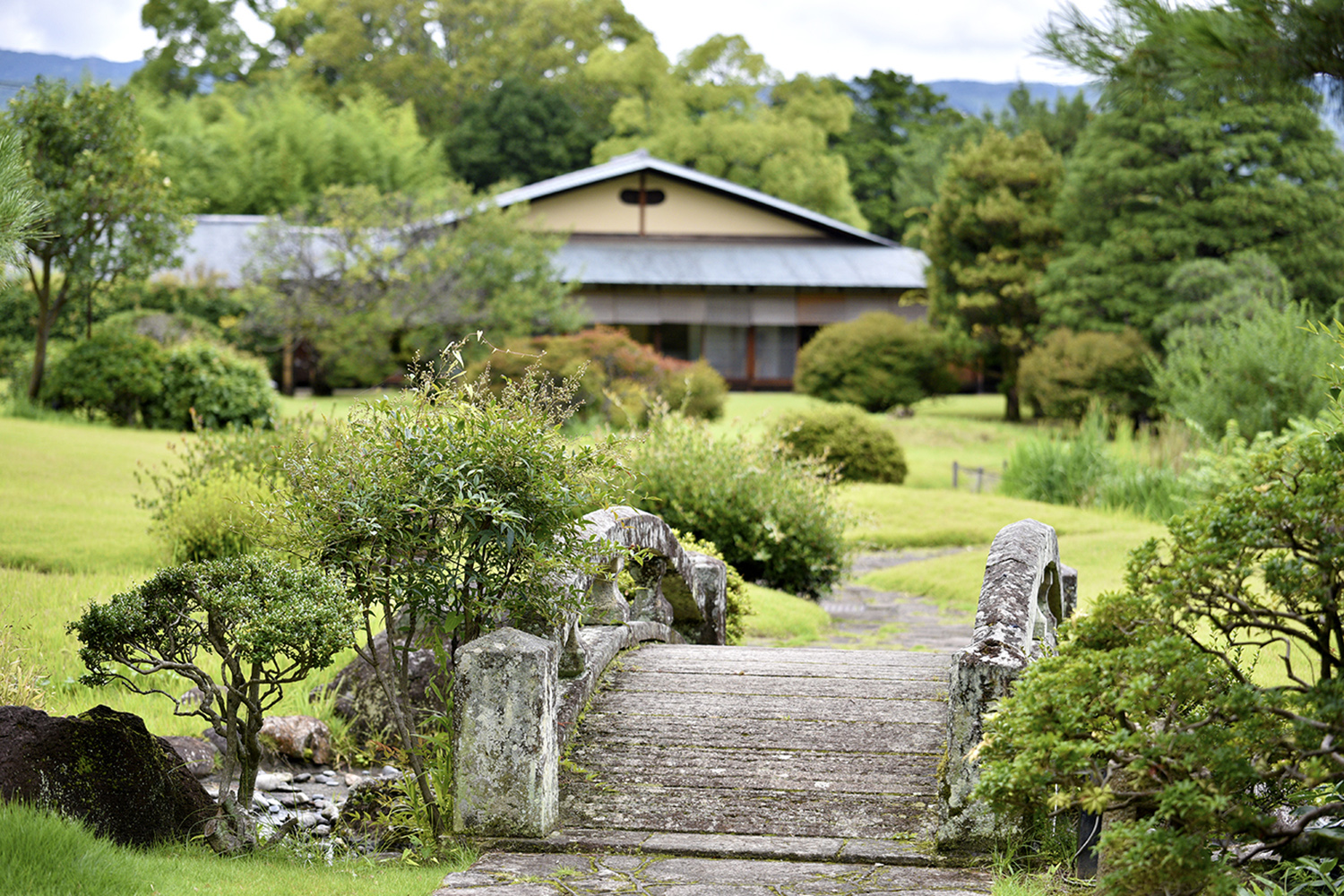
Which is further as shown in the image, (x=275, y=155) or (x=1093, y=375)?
(x=275, y=155)

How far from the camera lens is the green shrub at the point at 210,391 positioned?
17.4m

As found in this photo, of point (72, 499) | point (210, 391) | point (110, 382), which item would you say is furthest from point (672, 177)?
point (72, 499)

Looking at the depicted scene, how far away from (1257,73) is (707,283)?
2775 centimetres

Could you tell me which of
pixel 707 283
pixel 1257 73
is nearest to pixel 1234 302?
pixel 707 283

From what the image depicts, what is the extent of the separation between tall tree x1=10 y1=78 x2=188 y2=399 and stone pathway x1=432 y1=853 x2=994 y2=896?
1477 cm

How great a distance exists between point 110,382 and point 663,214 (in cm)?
2097

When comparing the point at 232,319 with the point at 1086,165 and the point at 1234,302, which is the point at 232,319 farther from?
the point at 1234,302

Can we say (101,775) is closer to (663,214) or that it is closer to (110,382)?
(110,382)

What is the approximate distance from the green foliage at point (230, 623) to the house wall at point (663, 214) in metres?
31.0

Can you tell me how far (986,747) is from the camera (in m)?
3.62

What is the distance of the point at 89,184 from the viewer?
16.8 m

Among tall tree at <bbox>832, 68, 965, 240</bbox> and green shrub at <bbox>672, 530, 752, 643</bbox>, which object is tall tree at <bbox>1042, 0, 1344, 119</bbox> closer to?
green shrub at <bbox>672, 530, 752, 643</bbox>

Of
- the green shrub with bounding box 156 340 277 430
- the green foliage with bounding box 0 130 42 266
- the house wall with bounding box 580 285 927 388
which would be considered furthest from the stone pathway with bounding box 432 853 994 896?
the house wall with bounding box 580 285 927 388

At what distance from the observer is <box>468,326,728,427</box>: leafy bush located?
69.8 feet
